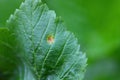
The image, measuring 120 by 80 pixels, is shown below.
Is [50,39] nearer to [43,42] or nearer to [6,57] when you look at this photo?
[43,42]

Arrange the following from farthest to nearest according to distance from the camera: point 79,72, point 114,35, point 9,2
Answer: point 114,35 < point 9,2 < point 79,72

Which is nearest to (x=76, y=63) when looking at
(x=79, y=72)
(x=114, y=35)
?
(x=79, y=72)

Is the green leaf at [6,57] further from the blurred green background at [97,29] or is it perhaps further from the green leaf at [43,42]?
the blurred green background at [97,29]

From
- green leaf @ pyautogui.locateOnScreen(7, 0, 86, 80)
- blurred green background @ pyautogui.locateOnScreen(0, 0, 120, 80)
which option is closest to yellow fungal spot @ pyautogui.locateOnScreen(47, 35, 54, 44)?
green leaf @ pyautogui.locateOnScreen(7, 0, 86, 80)

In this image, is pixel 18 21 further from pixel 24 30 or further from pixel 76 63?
pixel 76 63

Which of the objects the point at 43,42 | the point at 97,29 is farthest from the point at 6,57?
the point at 97,29
